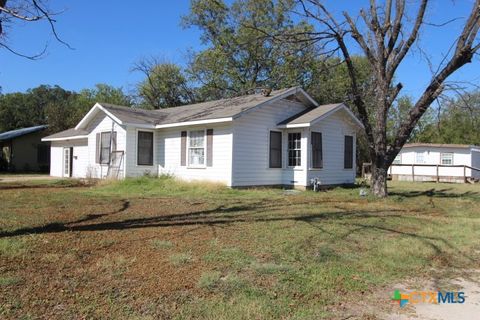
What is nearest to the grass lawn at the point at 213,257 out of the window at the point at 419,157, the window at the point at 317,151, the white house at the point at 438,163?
the window at the point at 317,151

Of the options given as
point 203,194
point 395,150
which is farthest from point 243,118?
point 395,150

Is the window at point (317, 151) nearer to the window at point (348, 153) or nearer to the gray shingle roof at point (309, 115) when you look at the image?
the gray shingle roof at point (309, 115)

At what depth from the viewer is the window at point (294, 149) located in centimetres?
1708

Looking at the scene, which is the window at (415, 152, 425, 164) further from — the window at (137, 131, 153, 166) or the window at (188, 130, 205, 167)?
the window at (137, 131, 153, 166)

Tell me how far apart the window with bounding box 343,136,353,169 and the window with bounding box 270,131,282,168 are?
374cm

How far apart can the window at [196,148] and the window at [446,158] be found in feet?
68.6

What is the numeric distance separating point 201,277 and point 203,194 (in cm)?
886

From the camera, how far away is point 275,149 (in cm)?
1727

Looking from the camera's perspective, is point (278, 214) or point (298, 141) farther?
point (298, 141)

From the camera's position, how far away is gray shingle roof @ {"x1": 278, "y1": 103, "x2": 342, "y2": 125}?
16672 mm

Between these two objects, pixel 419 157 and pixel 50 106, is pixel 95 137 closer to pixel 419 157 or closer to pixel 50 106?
pixel 50 106

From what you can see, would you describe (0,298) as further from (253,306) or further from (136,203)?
(136,203)

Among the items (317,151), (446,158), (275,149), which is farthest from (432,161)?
(275,149)

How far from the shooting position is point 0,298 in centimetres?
401
